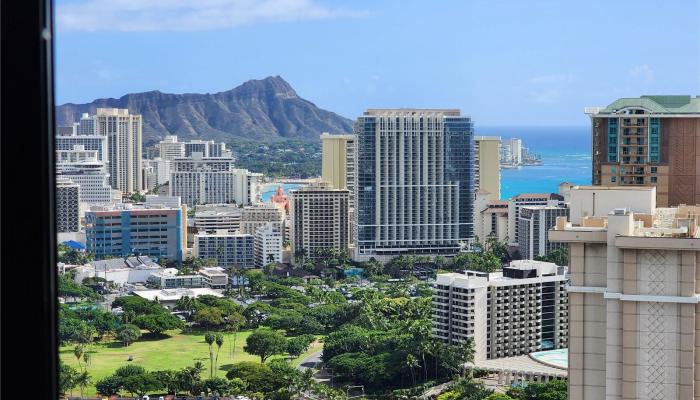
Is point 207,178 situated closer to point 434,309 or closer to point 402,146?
point 402,146

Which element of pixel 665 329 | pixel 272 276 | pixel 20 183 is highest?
pixel 20 183

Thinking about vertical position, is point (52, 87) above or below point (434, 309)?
above

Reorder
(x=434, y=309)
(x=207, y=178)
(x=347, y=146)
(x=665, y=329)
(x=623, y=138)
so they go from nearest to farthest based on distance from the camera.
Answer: (x=665, y=329), (x=623, y=138), (x=434, y=309), (x=347, y=146), (x=207, y=178)

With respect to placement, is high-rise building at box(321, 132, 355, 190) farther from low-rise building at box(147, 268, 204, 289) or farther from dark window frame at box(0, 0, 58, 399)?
dark window frame at box(0, 0, 58, 399)

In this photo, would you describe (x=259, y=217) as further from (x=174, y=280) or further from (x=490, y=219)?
(x=174, y=280)

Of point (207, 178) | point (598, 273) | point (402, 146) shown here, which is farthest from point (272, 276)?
point (598, 273)
